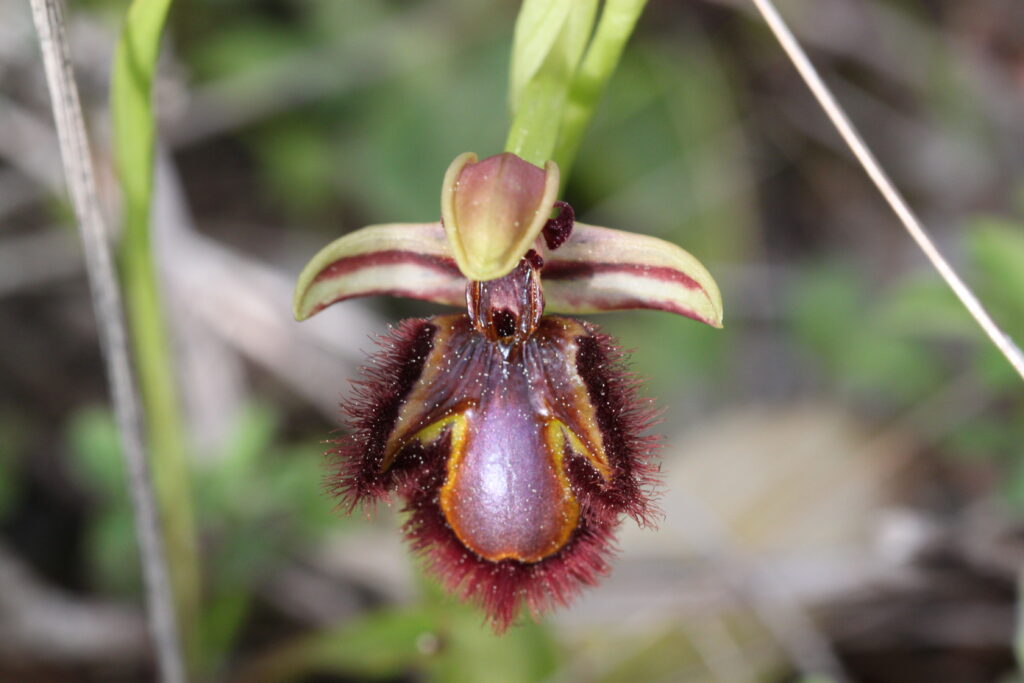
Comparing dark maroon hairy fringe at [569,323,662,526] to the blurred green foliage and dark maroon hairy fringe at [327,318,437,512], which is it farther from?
the blurred green foliage

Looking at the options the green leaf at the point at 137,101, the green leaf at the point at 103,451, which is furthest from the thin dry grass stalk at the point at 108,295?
Result: the green leaf at the point at 103,451

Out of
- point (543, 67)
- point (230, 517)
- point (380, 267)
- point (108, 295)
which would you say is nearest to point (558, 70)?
point (543, 67)

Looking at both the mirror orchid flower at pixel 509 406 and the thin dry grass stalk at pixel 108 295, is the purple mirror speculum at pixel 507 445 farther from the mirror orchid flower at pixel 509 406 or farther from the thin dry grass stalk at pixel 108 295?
the thin dry grass stalk at pixel 108 295

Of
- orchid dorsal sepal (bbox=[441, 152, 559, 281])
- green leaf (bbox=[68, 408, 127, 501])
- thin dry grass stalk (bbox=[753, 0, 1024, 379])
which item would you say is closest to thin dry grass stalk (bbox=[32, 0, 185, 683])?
green leaf (bbox=[68, 408, 127, 501])

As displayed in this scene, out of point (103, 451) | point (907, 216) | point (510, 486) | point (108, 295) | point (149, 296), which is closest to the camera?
point (510, 486)

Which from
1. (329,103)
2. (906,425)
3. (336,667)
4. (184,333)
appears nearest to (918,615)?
(906,425)

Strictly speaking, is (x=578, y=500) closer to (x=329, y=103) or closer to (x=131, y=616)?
(x=131, y=616)

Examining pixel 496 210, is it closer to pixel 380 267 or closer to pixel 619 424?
pixel 380 267
